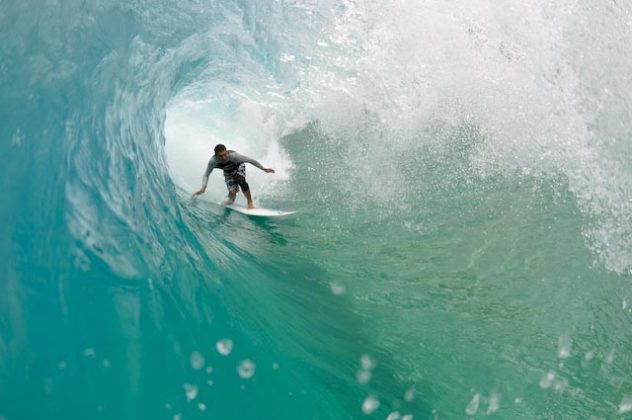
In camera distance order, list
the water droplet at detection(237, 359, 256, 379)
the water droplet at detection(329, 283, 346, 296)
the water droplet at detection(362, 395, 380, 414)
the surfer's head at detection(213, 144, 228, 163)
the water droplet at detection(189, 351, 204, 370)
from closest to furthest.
A: 1. the water droplet at detection(189, 351, 204, 370)
2. the water droplet at detection(237, 359, 256, 379)
3. the water droplet at detection(362, 395, 380, 414)
4. the water droplet at detection(329, 283, 346, 296)
5. the surfer's head at detection(213, 144, 228, 163)

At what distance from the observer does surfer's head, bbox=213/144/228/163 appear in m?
7.54

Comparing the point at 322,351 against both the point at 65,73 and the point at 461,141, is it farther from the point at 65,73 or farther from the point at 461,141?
the point at 65,73

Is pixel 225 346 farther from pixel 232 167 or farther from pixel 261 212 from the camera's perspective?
pixel 232 167

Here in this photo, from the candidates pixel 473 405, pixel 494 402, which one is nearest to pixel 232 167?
pixel 473 405

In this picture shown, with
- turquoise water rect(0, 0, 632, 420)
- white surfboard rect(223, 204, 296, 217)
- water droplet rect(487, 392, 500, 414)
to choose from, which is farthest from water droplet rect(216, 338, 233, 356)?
water droplet rect(487, 392, 500, 414)

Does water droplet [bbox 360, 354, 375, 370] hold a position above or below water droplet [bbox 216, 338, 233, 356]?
below

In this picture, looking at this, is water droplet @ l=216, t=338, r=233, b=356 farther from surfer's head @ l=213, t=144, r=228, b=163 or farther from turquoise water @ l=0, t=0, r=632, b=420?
surfer's head @ l=213, t=144, r=228, b=163

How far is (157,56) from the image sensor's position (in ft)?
24.8

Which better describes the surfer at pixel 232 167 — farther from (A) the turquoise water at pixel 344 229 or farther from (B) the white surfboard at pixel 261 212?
(A) the turquoise water at pixel 344 229

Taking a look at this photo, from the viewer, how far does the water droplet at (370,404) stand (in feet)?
20.4

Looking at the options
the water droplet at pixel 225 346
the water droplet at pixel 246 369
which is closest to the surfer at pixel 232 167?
the water droplet at pixel 225 346

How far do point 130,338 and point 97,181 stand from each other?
159 centimetres

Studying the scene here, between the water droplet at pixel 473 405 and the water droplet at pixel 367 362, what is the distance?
999 mm

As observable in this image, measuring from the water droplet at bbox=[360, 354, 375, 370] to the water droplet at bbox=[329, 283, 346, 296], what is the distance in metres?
0.69
